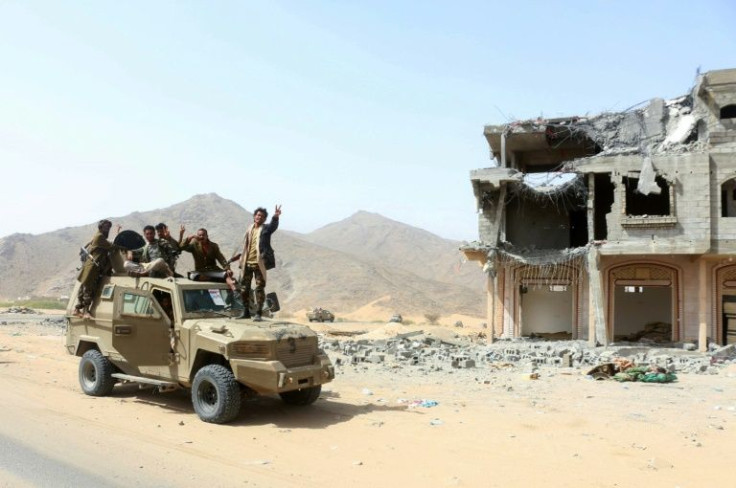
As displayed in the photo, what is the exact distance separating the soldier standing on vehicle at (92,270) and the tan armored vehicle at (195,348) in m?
0.15

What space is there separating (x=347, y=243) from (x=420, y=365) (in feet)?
343

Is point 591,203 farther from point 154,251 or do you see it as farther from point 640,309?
point 154,251

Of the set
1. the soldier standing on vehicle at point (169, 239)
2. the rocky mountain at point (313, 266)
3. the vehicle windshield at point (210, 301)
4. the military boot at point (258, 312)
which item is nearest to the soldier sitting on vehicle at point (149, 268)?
the soldier standing on vehicle at point (169, 239)

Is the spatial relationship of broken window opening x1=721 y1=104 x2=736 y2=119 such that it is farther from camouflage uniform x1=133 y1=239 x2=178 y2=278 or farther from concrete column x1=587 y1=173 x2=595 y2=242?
camouflage uniform x1=133 y1=239 x2=178 y2=278

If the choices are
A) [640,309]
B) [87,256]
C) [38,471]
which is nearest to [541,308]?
[640,309]

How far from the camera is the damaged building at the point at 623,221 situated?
769 inches

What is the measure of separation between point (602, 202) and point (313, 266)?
154ft

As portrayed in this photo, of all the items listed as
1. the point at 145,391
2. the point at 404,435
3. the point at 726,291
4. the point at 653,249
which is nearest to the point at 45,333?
the point at 145,391

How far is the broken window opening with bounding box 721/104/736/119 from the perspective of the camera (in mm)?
19947

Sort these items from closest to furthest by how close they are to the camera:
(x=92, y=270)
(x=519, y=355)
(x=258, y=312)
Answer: (x=258, y=312) → (x=92, y=270) → (x=519, y=355)

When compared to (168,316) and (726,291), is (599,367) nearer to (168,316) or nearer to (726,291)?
(168,316)

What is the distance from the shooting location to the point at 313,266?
6900 centimetres

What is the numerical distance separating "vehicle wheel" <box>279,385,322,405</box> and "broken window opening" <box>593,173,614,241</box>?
724 inches

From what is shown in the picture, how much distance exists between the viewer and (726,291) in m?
20.7
